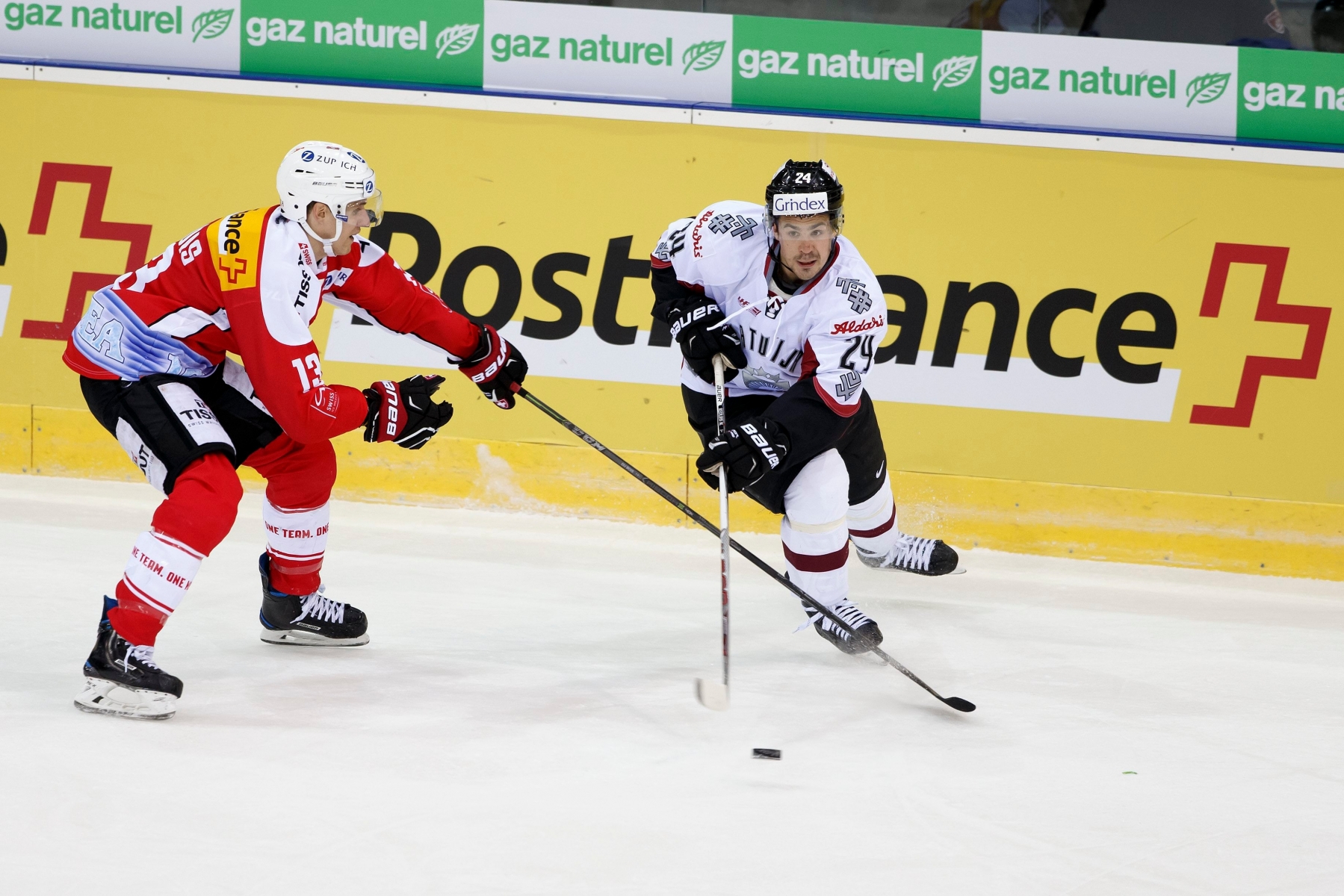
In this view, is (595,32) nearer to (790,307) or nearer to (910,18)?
(910,18)

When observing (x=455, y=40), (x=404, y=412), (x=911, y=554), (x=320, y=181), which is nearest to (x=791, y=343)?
(x=911, y=554)

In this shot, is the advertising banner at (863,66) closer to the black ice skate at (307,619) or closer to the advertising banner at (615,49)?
the advertising banner at (615,49)

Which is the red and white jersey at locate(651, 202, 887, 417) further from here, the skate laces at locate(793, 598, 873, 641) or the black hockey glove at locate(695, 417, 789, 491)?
the skate laces at locate(793, 598, 873, 641)

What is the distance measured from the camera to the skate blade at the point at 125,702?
2633mm

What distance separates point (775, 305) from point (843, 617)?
784 mm

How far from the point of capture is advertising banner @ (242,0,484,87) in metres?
4.62

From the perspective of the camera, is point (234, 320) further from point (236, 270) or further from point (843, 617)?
point (843, 617)

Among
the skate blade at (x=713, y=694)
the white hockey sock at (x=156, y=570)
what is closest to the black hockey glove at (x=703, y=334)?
the skate blade at (x=713, y=694)

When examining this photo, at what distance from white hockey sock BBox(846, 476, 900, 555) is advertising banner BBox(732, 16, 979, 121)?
1.50 m

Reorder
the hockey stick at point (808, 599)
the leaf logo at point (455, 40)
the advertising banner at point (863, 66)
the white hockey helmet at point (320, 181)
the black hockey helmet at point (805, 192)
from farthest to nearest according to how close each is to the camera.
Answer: the leaf logo at point (455, 40) < the advertising banner at point (863, 66) < the black hockey helmet at point (805, 192) < the hockey stick at point (808, 599) < the white hockey helmet at point (320, 181)

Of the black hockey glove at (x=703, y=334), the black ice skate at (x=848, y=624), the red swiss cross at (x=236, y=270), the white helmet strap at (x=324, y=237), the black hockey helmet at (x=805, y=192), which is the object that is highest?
the black hockey helmet at (x=805, y=192)

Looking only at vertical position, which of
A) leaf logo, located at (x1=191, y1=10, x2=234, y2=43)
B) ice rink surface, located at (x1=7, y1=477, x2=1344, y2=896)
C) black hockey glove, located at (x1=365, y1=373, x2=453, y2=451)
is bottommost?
ice rink surface, located at (x1=7, y1=477, x2=1344, y2=896)

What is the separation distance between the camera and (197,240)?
2.76 m

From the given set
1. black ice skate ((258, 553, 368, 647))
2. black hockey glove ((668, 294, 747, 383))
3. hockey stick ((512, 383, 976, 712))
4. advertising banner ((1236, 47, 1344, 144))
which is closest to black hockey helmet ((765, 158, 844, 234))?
black hockey glove ((668, 294, 747, 383))
